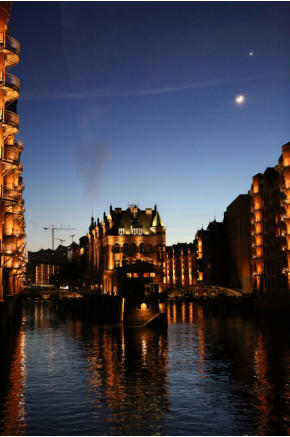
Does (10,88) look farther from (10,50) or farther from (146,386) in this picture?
(146,386)

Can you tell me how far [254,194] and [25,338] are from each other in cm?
6996

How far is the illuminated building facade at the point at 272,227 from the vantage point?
3760 inches

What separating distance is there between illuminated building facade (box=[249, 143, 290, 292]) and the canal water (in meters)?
33.4

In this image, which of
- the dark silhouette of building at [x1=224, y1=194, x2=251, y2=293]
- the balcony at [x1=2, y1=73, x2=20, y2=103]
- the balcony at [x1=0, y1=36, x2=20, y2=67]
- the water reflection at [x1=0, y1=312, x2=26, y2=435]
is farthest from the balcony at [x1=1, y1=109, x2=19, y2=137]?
the dark silhouette of building at [x1=224, y1=194, x2=251, y2=293]

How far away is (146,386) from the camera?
37656mm

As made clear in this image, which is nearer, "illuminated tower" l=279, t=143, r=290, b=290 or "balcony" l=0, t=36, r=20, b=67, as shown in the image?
"balcony" l=0, t=36, r=20, b=67

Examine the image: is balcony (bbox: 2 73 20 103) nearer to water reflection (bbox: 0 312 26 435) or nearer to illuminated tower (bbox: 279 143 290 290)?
water reflection (bbox: 0 312 26 435)

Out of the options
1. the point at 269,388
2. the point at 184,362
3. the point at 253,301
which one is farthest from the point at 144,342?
the point at 253,301

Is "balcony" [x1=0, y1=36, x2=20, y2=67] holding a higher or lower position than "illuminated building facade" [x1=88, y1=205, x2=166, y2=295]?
higher

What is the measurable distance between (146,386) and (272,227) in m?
80.7

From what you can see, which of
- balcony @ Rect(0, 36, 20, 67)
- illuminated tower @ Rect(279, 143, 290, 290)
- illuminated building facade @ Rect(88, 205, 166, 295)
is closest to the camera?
balcony @ Rect(0, 36, 20, 67)

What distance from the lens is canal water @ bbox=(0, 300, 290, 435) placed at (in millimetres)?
27391

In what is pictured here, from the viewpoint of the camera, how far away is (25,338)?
2867 inches

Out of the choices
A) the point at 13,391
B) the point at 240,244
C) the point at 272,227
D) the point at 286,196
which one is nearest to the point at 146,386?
the point at 13,391
